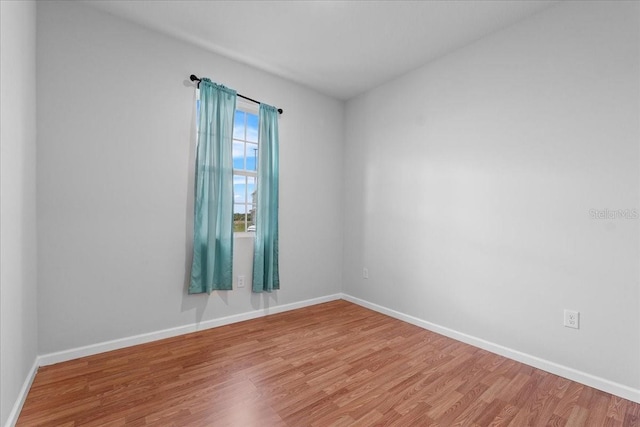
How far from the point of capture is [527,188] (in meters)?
2.39

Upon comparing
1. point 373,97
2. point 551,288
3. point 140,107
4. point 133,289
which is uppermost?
point 373,97

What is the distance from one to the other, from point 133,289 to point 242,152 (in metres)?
1.69

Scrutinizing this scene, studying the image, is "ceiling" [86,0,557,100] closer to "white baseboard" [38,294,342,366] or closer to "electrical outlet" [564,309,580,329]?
"electrical outlet" [564,309,580,329]

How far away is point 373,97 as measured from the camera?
150 inches

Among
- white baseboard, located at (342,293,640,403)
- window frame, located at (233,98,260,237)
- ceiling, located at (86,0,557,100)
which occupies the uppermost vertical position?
ceiling, located at (86,0,557,100)

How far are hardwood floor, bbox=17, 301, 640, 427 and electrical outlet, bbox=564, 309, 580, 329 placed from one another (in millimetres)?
393

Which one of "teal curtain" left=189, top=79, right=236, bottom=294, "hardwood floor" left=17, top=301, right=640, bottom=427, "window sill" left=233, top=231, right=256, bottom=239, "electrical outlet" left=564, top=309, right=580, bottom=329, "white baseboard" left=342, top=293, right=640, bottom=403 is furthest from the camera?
"window sill" left=233, top=231, right=256, bottom=239

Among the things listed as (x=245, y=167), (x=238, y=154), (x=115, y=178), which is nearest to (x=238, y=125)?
(x=238, y=154)

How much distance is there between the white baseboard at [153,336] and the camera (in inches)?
89.0

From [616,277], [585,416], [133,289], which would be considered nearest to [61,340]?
[133,289]

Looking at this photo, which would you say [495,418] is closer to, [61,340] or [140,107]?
[61,340]

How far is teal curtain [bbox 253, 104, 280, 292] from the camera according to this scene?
130 inches

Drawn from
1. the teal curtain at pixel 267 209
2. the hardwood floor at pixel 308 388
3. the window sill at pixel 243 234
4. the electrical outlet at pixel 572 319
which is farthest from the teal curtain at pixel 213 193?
the electrical outlet at pixel 572 319

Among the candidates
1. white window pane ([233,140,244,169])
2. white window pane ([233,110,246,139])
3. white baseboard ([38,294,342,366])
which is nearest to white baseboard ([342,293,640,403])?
white baseboard ([38,294,342,366])
